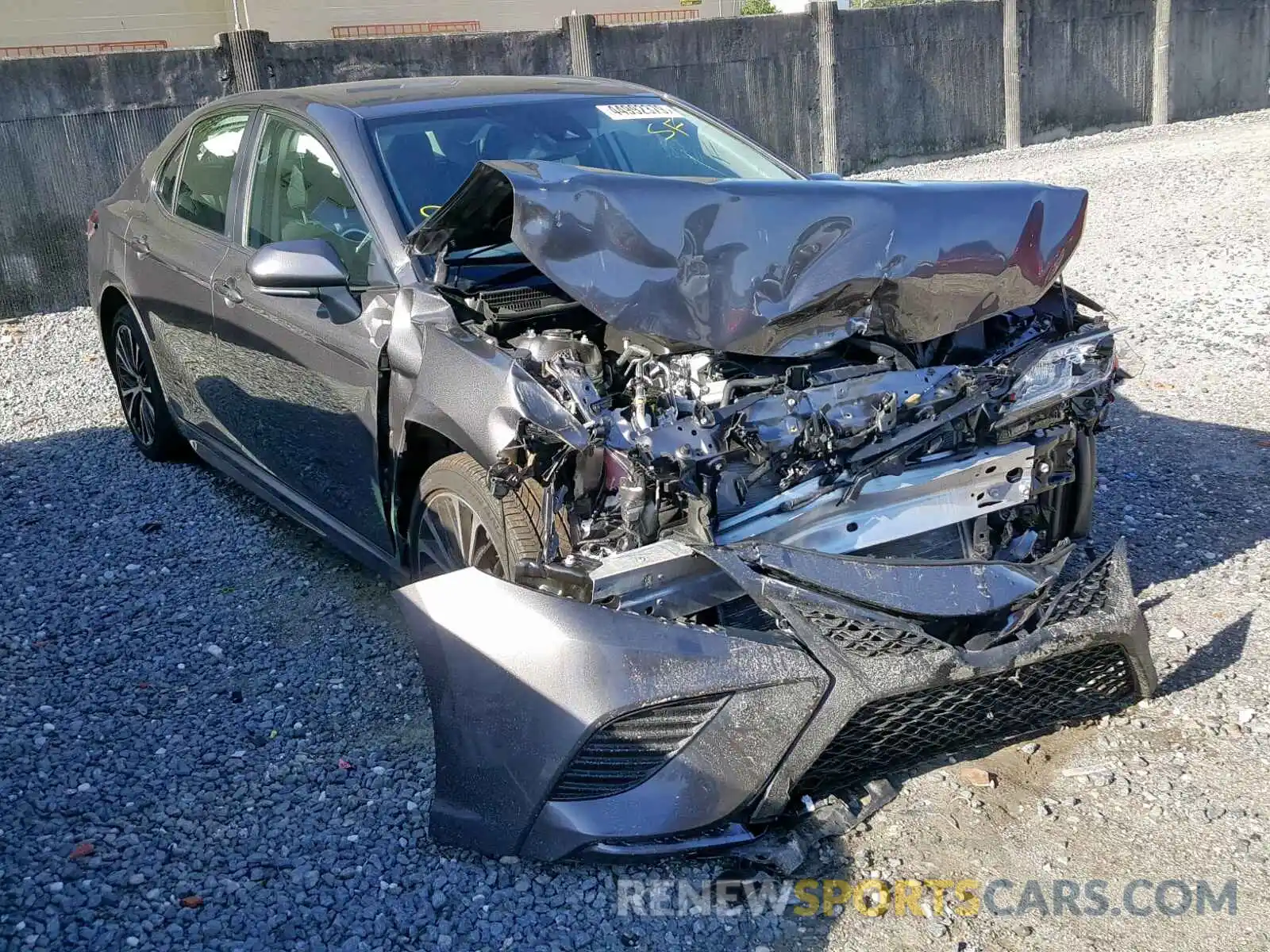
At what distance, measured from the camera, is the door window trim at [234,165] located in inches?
194

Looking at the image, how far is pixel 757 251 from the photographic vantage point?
3416mm

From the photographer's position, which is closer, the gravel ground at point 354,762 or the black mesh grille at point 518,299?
the gravel ground at point 354,762

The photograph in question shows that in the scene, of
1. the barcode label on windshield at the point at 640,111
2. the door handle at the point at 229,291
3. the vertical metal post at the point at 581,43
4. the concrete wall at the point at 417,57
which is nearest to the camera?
the door handle at the point at 229,291

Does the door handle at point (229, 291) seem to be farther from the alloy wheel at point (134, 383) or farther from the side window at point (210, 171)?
the alloy wheel at point (134, 383)

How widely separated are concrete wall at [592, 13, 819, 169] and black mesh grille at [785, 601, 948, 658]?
1018 centimetres

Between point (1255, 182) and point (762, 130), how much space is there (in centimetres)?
514

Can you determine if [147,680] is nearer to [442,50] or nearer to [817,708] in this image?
[817,708]

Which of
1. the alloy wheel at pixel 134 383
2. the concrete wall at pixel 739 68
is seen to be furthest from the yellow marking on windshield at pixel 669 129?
the concrete wall at pixel 739 68

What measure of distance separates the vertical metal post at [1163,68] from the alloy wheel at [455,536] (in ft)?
53.2

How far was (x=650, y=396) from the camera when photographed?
10.6ft

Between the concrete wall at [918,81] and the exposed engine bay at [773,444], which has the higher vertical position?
the concrete wall at [918,81]

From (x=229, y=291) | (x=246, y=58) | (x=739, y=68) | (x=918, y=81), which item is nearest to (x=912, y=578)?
(x=229, y=291)

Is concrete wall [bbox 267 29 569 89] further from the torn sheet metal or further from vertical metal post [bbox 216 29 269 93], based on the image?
the torn sheet metal

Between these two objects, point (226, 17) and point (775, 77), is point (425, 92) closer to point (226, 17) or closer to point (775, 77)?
point (775, 77)
